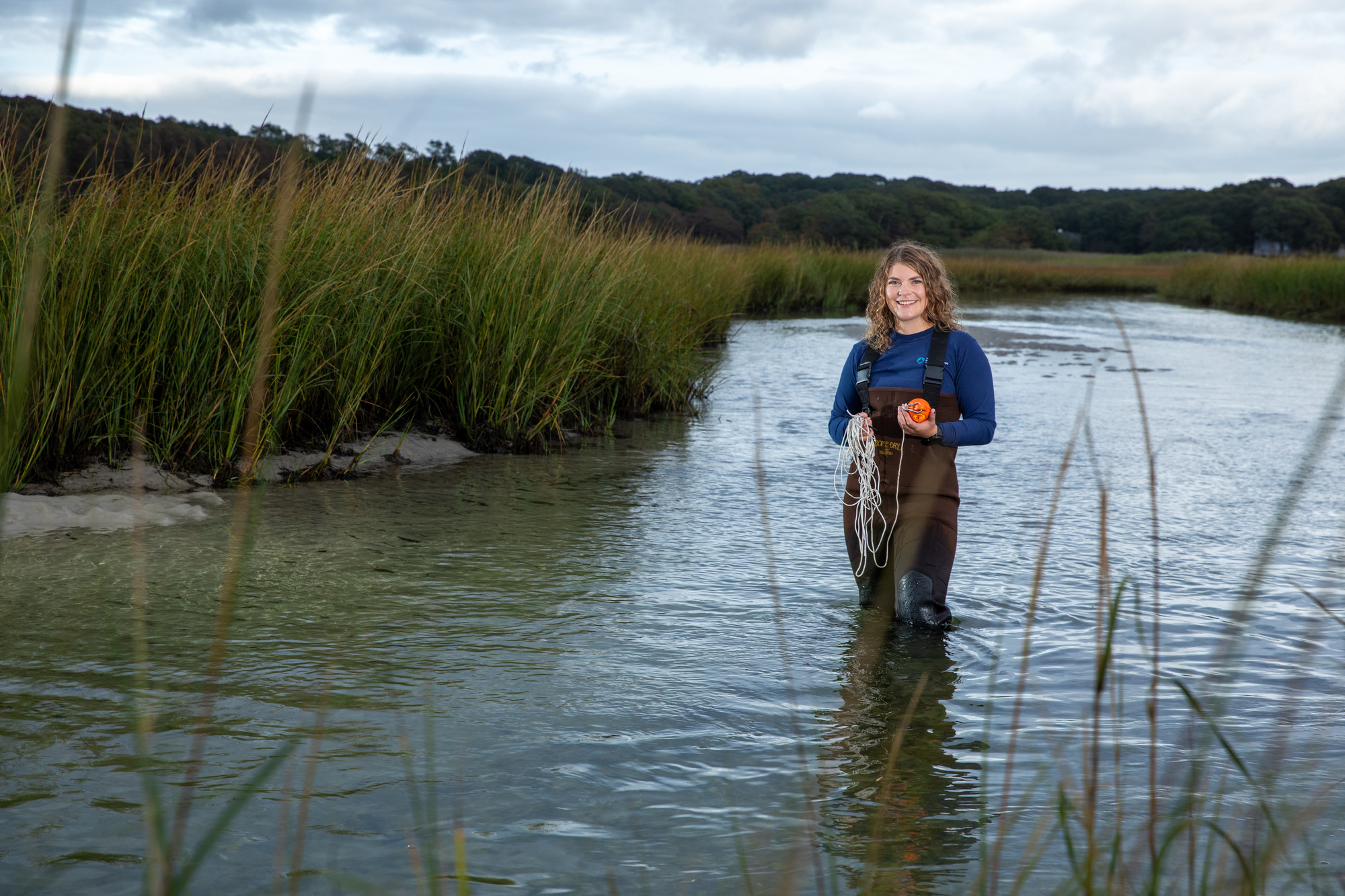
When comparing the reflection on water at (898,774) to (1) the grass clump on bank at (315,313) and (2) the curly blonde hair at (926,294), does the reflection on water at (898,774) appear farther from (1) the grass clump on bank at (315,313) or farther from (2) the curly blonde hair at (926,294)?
(1) the grass clump on bank at (315,313)

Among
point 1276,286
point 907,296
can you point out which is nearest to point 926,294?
point 907,296

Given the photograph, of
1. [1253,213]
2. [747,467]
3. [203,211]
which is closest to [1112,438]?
[747,467]

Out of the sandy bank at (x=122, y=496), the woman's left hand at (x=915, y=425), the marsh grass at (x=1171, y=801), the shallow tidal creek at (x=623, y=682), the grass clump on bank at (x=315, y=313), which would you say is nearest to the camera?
the marsh grass at (x=1171, y=801)

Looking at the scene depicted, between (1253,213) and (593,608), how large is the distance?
7169cm

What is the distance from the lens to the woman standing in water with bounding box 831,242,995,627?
3855 mm

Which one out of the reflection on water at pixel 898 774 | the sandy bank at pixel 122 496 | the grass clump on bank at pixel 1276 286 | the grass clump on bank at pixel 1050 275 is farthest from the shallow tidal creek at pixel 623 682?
the grass clump on bank at pixel 1050 275

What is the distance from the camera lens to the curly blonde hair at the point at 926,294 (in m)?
3.95

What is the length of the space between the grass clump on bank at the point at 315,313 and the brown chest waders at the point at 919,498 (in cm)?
301

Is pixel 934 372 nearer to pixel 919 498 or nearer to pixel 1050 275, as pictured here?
pixel 919 498

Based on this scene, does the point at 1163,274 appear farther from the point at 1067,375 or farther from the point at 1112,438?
A: the point at 1112,438

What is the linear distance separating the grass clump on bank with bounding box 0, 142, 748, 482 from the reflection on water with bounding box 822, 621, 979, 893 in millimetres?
3041

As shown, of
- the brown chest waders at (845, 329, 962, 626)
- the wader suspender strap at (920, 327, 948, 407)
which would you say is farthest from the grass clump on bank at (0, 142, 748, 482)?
the wader suspender strap at (920, 327, 948, 407)

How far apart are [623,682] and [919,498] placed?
127 cm

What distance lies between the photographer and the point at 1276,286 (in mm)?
25766
